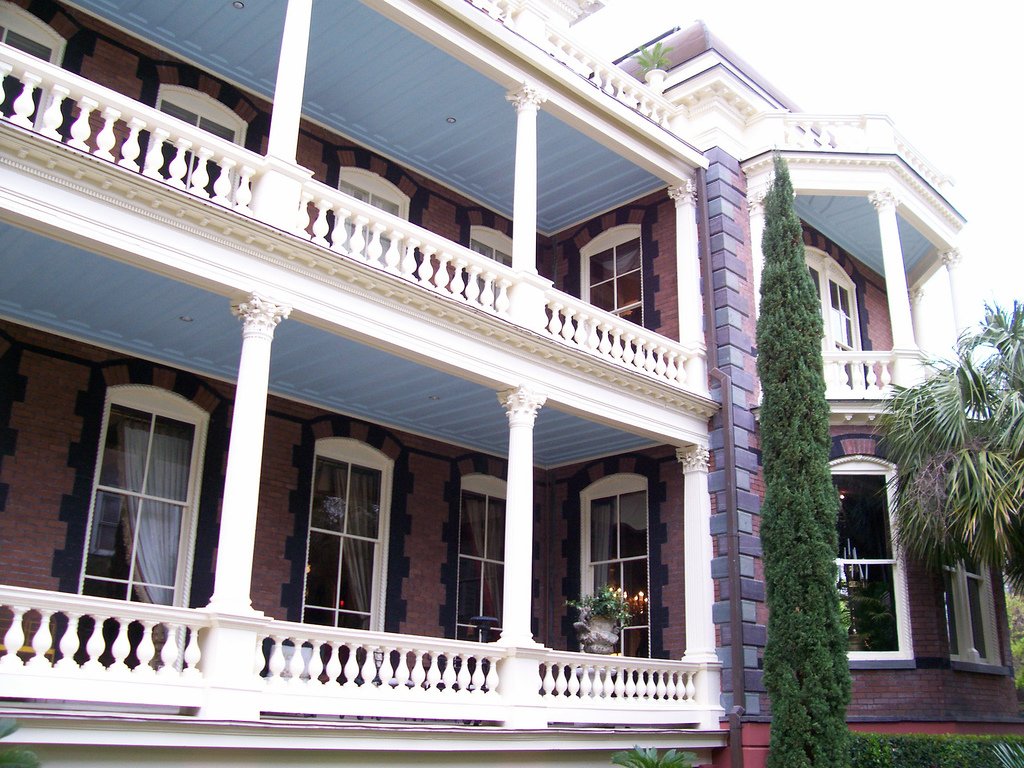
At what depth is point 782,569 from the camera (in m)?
10.9

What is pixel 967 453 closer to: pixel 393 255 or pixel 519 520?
pixel 519 520

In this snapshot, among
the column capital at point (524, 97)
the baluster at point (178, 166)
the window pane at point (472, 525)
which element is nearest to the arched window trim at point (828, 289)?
the column capital at point (524, 97)

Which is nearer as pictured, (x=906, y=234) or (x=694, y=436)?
(x=694, y=436)

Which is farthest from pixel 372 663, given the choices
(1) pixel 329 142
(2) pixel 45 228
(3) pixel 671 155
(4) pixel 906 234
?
(4) pixel 906 234

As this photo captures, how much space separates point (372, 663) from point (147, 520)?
3351 millimetres

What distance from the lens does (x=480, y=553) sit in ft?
46.3

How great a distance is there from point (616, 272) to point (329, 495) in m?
5.48

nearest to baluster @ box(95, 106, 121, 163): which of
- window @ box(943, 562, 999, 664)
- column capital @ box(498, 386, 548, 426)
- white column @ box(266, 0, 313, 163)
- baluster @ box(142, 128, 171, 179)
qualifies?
baluster @ box(142, 128, 171, 179)

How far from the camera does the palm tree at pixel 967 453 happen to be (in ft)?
37.1

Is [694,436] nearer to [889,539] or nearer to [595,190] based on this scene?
[889,539]

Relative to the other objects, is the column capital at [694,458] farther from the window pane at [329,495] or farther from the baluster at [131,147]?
the baluster at [131,147]

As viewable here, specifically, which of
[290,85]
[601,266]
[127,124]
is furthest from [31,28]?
[601,266]

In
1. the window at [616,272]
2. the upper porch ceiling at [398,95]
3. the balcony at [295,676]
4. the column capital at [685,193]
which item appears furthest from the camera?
the window at [616,272]

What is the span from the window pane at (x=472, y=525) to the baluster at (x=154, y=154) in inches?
271
